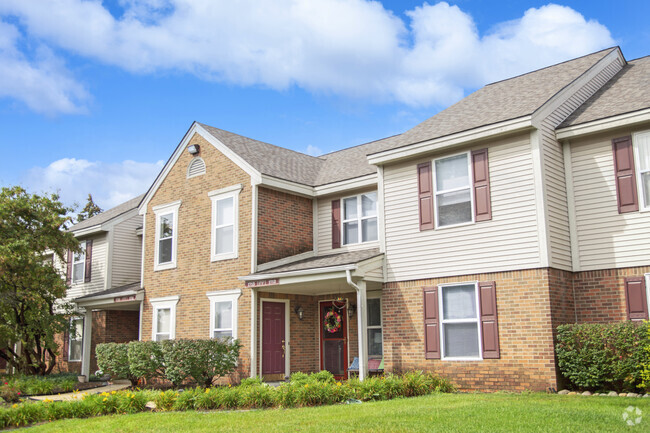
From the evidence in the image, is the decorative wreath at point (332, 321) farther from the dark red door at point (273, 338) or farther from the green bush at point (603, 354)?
the green bush at point (603, 354)

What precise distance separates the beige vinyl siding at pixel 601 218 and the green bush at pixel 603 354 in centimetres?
162

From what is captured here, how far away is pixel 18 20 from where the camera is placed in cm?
1484

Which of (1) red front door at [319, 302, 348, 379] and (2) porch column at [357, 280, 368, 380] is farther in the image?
(1) red front door at [319, 302, 348, 379]

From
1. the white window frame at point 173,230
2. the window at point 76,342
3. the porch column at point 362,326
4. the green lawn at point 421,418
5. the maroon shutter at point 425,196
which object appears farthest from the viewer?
the window at point 76,342

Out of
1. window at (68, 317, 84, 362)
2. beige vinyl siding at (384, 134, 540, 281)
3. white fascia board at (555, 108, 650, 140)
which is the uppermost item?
white fascia board at (555, 108, 650, 140)

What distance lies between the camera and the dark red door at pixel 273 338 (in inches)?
624

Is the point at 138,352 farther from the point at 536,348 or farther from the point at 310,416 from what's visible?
the point at 536,348

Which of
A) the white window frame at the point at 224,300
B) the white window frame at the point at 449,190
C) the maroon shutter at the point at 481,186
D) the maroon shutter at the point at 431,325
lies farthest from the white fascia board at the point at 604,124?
the white window frame at the point at 224,300

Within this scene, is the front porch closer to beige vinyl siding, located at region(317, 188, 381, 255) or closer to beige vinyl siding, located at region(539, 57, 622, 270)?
beige vinyl siding, located at region(317, 188, 381, 255)

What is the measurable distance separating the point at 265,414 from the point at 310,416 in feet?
3.23

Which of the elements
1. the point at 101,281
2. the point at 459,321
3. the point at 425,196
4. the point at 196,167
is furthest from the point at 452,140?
the point at 101,281

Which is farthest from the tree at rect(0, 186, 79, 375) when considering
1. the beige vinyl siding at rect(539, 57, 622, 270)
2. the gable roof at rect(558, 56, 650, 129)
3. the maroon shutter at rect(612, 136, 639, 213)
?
the maroon shutter at rect(612, 136, 639, 213)

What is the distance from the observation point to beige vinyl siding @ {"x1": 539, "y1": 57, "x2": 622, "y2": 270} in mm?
11969

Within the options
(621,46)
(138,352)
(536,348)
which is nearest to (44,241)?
(138,352)
